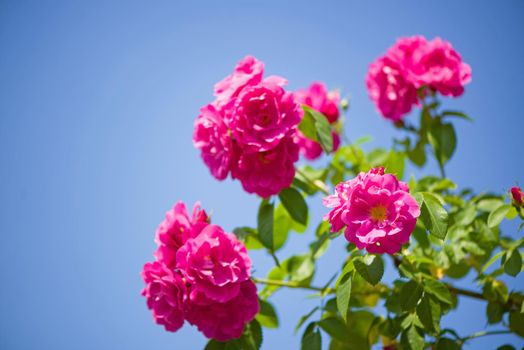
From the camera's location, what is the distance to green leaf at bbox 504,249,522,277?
1.42 m

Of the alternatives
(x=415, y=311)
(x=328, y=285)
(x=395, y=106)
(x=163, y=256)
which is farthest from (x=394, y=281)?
(x=395, y=106)

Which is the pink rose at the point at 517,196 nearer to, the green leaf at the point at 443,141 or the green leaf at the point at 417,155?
the green leaf at the point at 443,141

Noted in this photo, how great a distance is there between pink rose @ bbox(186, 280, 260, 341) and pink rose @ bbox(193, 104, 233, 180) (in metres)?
0.40

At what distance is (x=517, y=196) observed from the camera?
140 cm

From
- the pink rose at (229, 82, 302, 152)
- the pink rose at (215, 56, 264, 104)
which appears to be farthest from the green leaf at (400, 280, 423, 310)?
the pink rose at (215, 56, 264, 104)

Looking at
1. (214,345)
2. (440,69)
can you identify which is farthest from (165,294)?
(440,69)

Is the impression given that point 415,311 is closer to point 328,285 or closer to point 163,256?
point 328,285

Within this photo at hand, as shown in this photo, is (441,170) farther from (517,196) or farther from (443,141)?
(517,196)

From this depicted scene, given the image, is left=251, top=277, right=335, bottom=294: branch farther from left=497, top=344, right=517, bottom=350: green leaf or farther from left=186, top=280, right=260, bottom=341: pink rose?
left=497, top=344, right=517, bottom=350: green leaf

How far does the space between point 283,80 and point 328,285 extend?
0.69 meters

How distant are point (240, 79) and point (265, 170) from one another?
305 mm

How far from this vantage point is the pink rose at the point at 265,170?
169cm

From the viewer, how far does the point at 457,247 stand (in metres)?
1.81

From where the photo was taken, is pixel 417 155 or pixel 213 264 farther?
pixel 417 155
